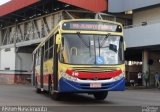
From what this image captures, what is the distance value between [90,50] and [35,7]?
95.7ft

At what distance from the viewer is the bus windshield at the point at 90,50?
1692 centimetres

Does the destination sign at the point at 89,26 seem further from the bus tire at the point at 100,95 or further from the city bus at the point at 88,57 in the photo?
the bus tire at the point at 100,95

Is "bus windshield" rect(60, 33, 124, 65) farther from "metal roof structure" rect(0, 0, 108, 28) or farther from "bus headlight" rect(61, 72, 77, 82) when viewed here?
"metal roof structure" rect(0, 0, 108, 28)

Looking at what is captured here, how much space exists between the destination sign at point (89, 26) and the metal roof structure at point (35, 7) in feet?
71.1

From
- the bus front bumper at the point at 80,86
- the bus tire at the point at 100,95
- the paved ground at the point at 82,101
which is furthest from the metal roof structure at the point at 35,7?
the bus front bumper at the point at 80,86

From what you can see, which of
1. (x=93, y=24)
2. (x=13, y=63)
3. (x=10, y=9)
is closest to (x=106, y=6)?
(x=10, y=9)

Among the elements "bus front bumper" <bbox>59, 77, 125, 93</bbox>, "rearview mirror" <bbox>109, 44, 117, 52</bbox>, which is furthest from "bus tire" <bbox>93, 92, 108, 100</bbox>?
"rearview mirror" <bbox>109, 44, 117, 52</bbox>

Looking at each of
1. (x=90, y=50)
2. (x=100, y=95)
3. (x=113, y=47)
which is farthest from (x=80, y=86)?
(x=100, y=95)

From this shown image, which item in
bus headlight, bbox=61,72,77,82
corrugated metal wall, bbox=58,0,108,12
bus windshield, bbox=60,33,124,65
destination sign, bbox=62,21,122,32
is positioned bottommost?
bus headlight, bbox=61,72,77,82

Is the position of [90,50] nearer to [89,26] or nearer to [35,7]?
[89,26]

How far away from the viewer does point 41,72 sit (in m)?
23.1

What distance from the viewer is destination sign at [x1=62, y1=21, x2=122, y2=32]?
17.5 m

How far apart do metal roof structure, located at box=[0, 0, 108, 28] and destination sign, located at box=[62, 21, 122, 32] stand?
71.1 feet

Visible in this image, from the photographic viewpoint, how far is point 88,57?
16969mm
